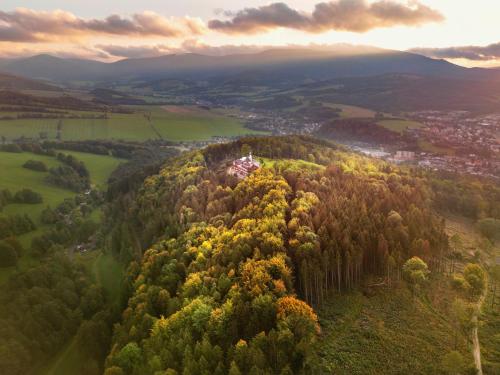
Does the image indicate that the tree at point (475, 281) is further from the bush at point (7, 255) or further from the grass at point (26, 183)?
the grass at point (26, 183)

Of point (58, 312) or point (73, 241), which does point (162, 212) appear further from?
point (73, 241)

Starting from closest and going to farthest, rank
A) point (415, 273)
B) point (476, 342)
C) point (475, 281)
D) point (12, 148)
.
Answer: point (476, 342) → point (415, 273) → point (475, 281) → point (12, 148)

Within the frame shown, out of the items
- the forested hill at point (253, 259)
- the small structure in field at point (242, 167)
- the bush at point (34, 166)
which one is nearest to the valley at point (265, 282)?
the forested hill at point (253, 259)

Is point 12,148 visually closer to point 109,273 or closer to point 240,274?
point 109,273

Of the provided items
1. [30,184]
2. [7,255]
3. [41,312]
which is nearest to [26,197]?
[30,184]

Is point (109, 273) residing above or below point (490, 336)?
below

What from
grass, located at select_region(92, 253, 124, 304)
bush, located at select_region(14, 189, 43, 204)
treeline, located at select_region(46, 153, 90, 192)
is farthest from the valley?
treeline, located at select_region(46, 153, 90, 192)

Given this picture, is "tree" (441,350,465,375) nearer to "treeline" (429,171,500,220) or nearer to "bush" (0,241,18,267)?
"treeline" (429,171,500,220)
